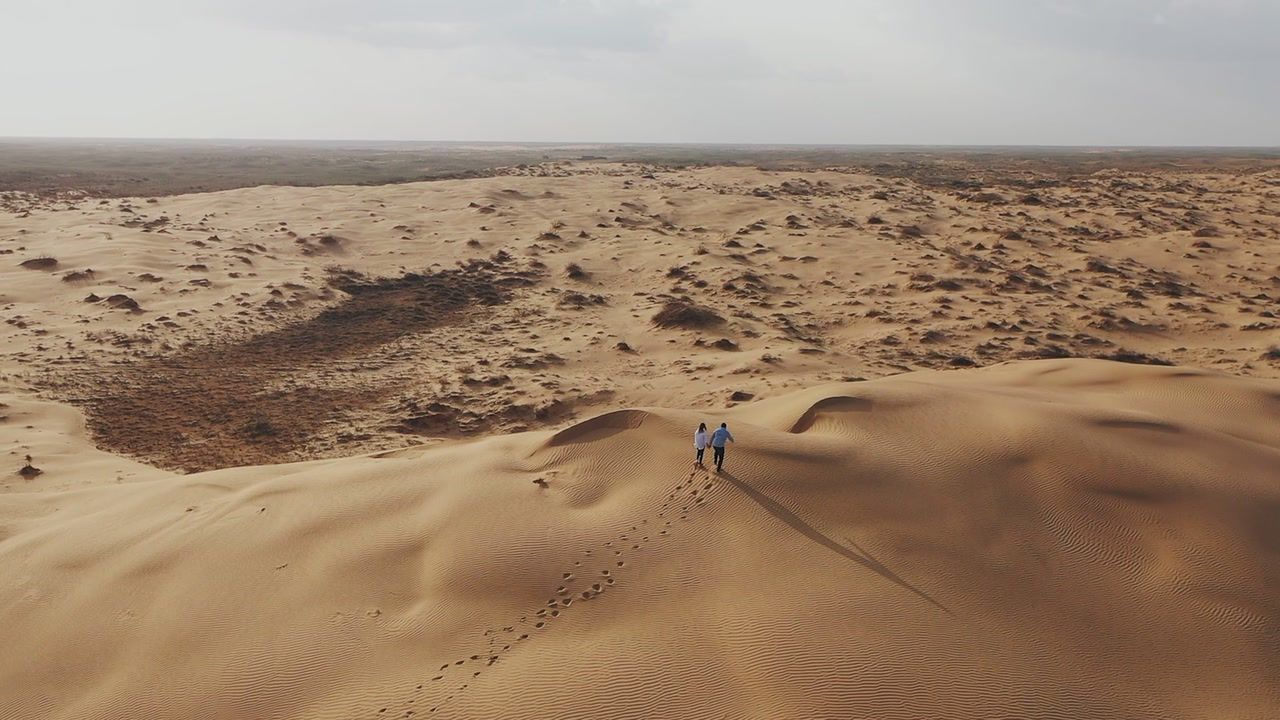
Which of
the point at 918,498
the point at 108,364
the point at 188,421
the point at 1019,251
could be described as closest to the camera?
the point at 918,498

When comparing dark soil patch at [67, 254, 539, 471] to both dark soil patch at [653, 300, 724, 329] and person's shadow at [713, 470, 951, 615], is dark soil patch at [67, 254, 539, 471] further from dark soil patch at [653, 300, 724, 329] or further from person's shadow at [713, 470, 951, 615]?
person's shadow at [713, 470, 951, 615]

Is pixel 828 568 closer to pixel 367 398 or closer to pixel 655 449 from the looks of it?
pixel 655 449

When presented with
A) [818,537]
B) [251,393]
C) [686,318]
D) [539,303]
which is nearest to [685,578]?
[818,537]


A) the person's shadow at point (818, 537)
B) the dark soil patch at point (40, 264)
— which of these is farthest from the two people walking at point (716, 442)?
the dark soil patch at point (40, 264)

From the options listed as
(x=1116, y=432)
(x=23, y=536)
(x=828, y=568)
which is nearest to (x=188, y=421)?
(x=23, y=536)

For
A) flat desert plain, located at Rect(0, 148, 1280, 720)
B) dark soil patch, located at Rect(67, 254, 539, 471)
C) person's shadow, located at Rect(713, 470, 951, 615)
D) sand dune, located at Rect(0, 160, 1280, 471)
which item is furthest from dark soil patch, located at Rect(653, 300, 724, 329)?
person's shadow, located at Rect(713, 470, 951, 615)

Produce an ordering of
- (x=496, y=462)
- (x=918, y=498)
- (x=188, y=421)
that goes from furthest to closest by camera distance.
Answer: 1. (x=188, y=421)
2. (x=496, y=462)
3. (x=918, y=498)

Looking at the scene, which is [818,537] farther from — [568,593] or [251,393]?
[251,393]

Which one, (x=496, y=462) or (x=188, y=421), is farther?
(x=188, y=421)

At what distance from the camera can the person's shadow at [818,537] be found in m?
6.21

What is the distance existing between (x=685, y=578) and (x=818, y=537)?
1.33 meters

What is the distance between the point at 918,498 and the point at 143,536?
7.52 meters

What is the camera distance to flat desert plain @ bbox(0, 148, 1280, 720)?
214 inches

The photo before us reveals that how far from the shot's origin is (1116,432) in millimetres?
8797
